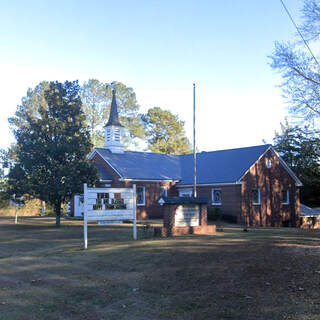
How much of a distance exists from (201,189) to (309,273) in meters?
25.3

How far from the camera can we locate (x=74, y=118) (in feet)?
83.1

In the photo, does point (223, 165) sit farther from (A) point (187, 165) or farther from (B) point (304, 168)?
(B) point (304, 168)

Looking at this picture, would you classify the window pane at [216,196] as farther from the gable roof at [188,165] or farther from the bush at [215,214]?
the bush at [215,214]

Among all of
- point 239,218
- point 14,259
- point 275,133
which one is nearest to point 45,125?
point 14,259

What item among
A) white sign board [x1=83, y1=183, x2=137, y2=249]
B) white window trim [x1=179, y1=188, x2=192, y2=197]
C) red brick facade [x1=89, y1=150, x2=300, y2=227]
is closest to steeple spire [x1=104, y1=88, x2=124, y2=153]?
red brick facade [x1=89, y1=150, x2=300, y2=227]

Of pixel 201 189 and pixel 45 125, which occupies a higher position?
pixel 45 125

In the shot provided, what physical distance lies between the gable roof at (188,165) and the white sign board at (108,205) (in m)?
15.7

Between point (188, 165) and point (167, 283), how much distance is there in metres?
29.9

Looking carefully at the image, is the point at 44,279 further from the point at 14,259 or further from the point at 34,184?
Result: the point at 34,184

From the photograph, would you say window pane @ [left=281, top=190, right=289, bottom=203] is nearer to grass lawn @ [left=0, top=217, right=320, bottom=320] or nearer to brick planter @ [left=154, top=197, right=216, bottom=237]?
brick planter @ [left=154, top=197, right=216, bottom=237]

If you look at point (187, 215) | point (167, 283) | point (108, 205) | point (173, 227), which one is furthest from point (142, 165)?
point (167, 283)

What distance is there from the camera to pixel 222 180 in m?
32.3

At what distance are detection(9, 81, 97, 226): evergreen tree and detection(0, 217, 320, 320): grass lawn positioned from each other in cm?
1052

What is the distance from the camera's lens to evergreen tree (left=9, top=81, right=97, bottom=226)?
23734mm
